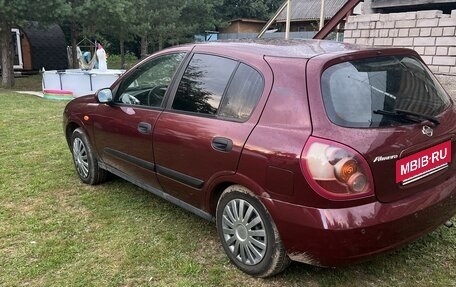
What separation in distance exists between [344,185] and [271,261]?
0.75 metres

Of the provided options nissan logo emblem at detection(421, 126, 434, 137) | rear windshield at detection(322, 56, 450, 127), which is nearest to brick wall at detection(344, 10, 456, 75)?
rear windshield at detection(322, 56, 450, 127)

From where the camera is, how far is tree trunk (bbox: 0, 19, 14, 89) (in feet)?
54.6

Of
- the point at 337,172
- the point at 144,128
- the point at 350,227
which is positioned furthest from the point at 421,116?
the point at 144,128

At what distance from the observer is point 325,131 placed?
7.98 feet

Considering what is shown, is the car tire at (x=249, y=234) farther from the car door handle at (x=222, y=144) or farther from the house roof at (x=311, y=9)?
the house roof at (x=311, y=9)

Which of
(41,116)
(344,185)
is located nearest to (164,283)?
(344,185)

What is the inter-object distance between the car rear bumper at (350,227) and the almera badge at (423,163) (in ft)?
0.42

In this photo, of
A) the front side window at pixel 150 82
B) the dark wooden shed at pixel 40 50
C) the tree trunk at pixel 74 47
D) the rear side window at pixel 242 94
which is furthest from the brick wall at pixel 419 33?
the dark wooden shed at pixel 40 50

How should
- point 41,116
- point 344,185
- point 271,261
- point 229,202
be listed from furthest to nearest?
point 41,116 < point 229,202 < point 271,261 < point 344,185

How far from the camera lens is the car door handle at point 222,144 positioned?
2828 mm

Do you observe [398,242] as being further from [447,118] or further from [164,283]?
[164,283]

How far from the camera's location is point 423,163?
2643 mm

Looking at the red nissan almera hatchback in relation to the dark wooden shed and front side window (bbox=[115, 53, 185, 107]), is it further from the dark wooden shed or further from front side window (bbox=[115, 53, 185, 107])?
the dark wooden shed

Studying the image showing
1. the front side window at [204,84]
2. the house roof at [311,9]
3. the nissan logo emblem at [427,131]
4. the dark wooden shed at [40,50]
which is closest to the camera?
the nissan logo emblem at [427,131]
